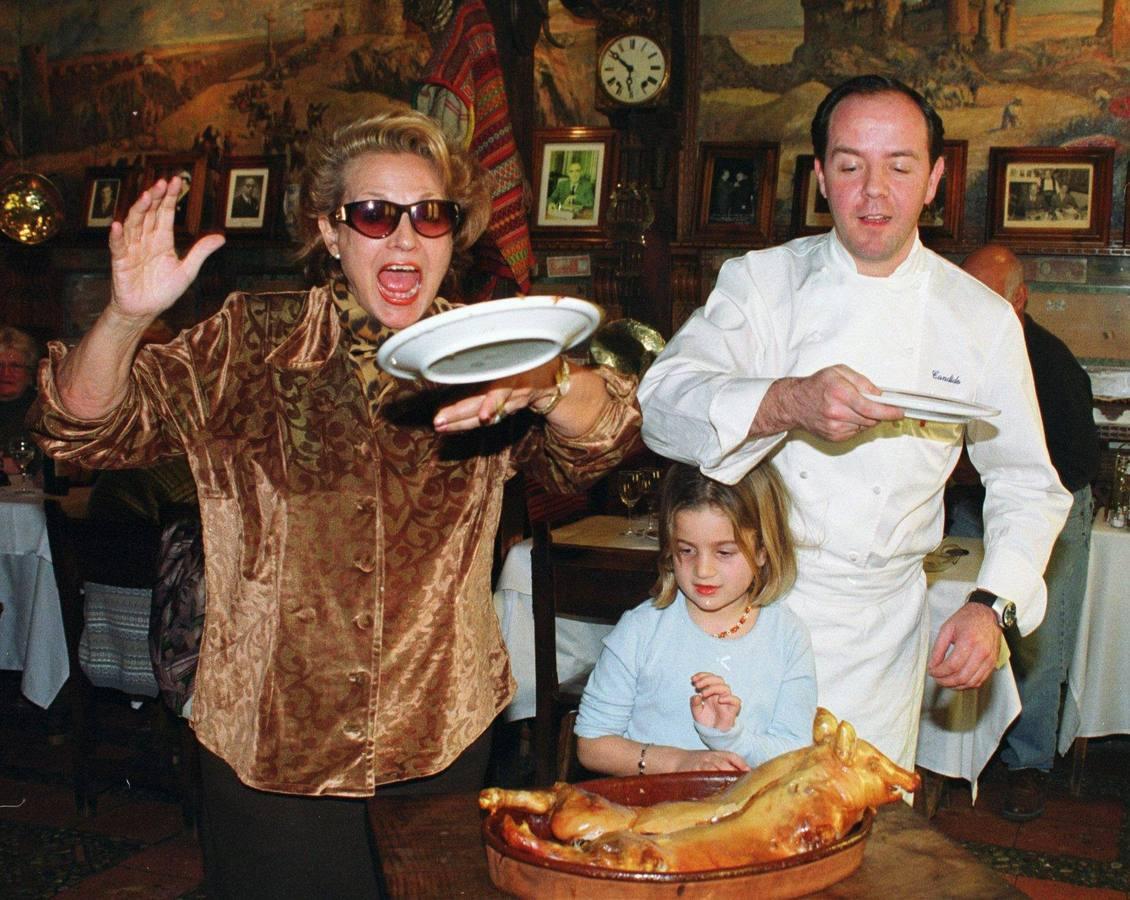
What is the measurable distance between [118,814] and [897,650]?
3.34m

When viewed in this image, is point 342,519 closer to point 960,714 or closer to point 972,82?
point 960,714

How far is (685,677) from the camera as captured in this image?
2.26 meters

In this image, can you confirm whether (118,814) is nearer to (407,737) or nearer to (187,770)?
(187,770)

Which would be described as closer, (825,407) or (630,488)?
(825,407)

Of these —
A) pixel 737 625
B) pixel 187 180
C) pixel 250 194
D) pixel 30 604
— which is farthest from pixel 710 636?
pixel 187 180

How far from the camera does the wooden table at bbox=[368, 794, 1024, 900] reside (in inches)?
54.7

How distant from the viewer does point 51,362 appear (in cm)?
178

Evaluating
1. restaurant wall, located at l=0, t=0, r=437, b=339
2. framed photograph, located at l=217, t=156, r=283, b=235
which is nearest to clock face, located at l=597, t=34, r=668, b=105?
restaurant wall, located at l=0, t=0, r=437, b=339

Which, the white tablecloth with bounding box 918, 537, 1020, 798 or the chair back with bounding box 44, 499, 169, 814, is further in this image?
the chair back with bounding box 44, 499, 169, 814

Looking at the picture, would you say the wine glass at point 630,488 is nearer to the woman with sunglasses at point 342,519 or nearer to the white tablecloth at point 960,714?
the white tablecloth at point 960,714

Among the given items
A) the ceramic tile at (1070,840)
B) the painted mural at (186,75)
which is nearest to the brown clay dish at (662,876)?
the ceramic tile at (1070,840)

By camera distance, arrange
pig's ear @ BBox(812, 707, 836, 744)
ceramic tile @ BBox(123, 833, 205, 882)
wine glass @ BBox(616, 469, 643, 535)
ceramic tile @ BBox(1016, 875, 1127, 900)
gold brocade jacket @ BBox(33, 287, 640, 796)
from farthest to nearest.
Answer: wine glass @ BBox(616, 469, 643, 535)
ceramic tile @ BBox(123, 833, 205, 882)
ceramic tile @ BBox(1016, 875, 1127, 900)
gold brocade jacket @ BBox(33, 287, 640, 796)
pig's ear @ BBox(812, 707, 836, 744)

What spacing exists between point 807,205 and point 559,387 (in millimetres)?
5720

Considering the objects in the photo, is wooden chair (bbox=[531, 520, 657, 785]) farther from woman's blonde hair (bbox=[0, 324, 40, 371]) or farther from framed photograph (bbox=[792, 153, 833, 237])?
woman's blonde hair (bbox=[0, 324, 40, 371])
